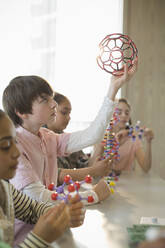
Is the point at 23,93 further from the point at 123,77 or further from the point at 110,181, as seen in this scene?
the point at 110,181

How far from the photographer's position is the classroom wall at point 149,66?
3688 mm

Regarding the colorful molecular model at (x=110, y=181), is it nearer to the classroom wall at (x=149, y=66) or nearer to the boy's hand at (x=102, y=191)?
the boy's hand at (x=102, y=191)

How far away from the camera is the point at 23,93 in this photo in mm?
1339

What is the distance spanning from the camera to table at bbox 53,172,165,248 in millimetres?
926

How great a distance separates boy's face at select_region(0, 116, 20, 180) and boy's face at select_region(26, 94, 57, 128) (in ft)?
1.75

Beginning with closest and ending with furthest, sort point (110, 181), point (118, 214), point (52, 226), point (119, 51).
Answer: point (52, 226), point (118, 214), point (119, 51), point (110, 181)

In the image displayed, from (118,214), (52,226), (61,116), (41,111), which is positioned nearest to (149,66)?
(61,116)

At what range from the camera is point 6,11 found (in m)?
2.85

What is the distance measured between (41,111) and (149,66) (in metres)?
2.67

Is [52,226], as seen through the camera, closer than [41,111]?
Yes

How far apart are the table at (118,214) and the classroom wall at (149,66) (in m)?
2.01

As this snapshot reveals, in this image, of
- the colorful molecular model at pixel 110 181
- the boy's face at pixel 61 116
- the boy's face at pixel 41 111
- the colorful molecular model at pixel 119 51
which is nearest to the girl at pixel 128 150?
the boy's face at pixel 61 116

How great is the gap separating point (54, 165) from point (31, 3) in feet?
6.84

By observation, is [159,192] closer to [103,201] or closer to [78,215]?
[103,201]
